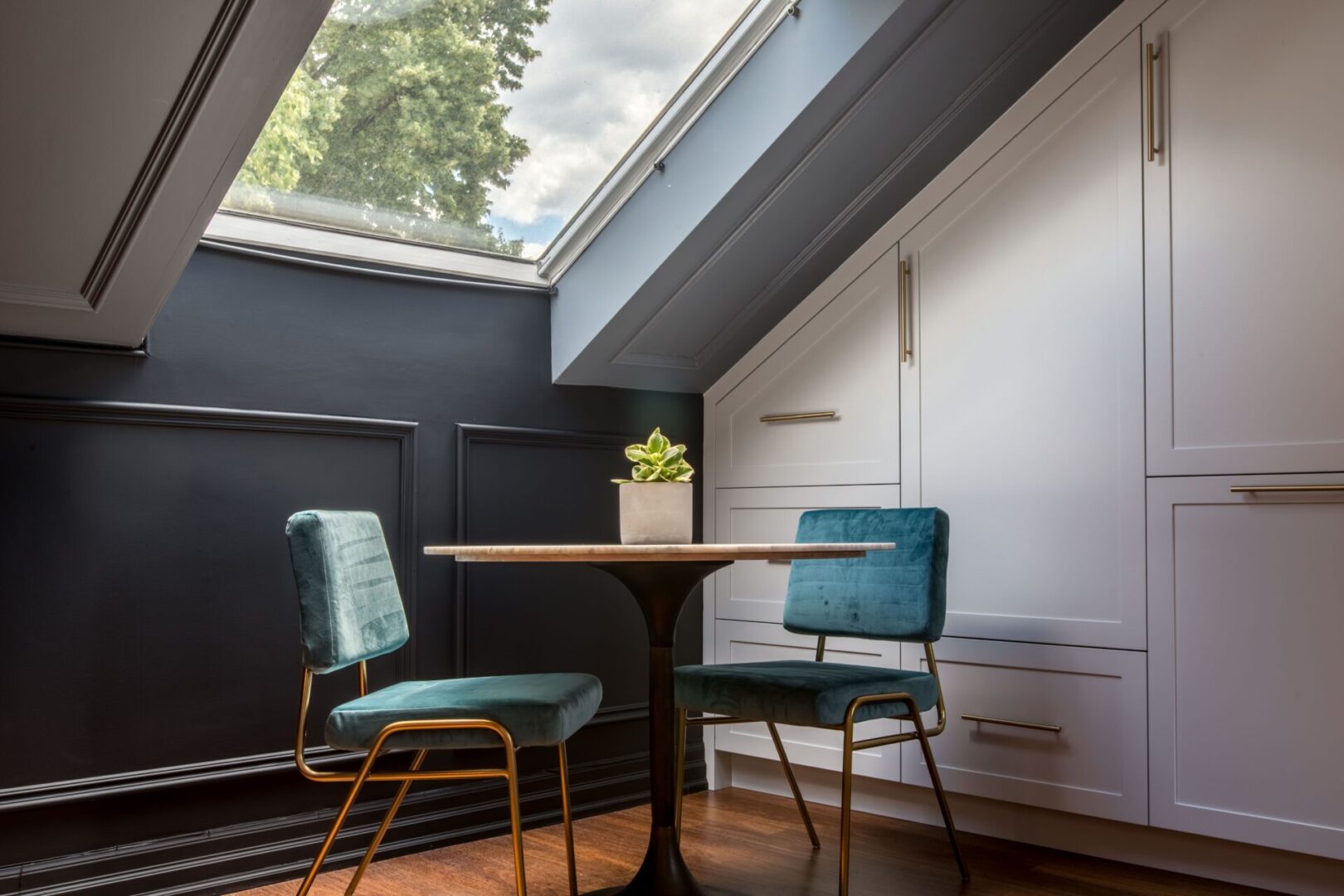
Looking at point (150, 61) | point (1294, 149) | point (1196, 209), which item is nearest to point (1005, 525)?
point (1196, 209)

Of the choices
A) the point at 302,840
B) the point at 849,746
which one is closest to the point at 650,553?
the point at 849,746

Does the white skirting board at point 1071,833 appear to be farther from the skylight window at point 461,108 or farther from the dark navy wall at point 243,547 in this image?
the skylight window at point 461,108

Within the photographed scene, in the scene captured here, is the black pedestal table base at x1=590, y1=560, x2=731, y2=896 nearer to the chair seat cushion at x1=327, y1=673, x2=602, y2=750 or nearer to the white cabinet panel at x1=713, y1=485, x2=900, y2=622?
the chair seat cushion at x1=327, y1=673, x2=602, y2=750

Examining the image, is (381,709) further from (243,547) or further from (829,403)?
(829,403)

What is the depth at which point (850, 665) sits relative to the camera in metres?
2.55

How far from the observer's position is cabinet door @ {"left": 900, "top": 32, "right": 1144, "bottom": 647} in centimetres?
265

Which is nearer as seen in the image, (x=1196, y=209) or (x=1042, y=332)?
(x=1196, y=209)

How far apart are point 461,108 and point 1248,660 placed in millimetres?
2236

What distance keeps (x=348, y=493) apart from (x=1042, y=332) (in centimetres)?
180

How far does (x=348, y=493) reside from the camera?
2.77 metres

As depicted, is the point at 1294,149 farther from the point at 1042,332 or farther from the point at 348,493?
the point at 348,493

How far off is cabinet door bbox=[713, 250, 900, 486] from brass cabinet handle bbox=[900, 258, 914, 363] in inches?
0.9

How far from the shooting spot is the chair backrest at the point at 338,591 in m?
1.96

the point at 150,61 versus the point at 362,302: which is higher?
the point at 150,61
